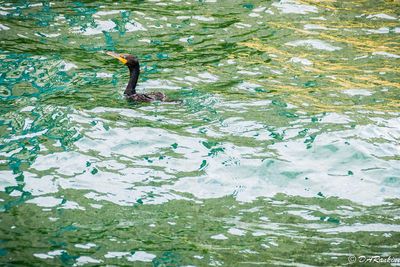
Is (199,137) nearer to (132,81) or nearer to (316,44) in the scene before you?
(132,81)

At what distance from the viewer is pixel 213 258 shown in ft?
22.0

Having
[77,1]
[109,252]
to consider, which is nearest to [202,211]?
[109,252]

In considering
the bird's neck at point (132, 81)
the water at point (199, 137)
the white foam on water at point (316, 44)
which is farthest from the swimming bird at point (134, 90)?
the white foam on water at point (316, 44)

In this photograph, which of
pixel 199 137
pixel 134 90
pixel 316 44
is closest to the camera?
pixel 199 137

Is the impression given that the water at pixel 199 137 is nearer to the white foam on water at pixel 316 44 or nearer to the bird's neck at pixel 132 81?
the white foam on water at pixel 316 44

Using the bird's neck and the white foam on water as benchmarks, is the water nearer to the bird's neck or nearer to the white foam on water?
the white foam on water

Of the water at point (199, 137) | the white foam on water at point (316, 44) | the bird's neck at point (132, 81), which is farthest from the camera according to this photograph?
the white foam on water at point (316, 44)

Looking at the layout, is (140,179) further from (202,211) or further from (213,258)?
(213,258)

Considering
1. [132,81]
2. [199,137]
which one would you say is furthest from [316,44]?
[199,137]

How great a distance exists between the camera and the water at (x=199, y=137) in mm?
7031

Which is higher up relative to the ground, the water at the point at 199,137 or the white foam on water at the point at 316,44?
the white foam on water at the point at 316,44

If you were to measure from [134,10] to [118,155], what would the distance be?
7.07 m

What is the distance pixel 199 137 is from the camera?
9523 mm

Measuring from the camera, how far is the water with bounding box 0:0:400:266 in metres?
7.03
